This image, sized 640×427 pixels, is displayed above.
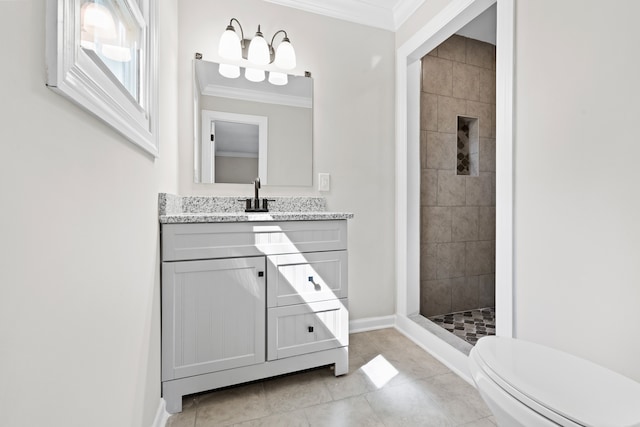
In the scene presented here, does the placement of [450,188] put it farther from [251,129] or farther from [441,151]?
[251,129]

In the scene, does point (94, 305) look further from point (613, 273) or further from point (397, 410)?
point (613, 273)

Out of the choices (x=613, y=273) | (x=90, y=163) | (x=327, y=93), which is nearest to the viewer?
(x=90, y=163)

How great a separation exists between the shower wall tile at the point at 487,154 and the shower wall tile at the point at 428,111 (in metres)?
0.52

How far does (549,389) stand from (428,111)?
213cm

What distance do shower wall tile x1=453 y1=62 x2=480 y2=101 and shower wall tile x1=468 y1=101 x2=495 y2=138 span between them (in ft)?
0.20

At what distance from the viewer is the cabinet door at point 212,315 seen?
1278 millimetres

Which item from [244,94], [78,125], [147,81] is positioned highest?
[244,94]

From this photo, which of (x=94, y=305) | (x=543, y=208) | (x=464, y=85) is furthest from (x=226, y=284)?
(x=464, y=85)

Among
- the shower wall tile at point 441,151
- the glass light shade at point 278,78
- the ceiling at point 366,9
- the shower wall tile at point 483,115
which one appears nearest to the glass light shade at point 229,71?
the glass light shade at point 278,78

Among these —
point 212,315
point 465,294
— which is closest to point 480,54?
point 465,294

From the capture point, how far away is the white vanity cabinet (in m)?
1.29

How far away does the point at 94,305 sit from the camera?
618 mm

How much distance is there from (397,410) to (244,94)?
197 centimetres

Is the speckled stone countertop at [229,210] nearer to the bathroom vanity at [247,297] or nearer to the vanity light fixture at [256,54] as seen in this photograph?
the bathroom vanity at [247,297]
